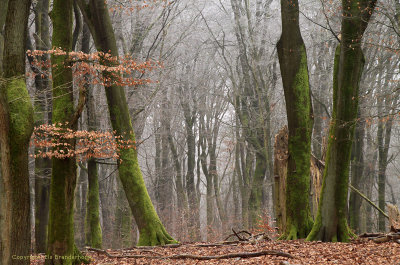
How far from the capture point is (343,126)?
751 centimetres

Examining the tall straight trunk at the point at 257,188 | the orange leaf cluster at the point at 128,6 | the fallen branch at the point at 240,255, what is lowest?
the fallen branch at the point at 240,255

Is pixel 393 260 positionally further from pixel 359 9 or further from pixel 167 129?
pixel 167 129

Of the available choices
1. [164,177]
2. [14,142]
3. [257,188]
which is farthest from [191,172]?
[14,142]

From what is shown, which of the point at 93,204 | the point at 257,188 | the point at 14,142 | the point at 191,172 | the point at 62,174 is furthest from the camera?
the point at 191,172

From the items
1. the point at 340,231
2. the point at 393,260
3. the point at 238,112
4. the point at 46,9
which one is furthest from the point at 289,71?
the point at 238,112

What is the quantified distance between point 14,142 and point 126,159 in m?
4.34

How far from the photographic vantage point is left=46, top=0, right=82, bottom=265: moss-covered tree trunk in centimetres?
692

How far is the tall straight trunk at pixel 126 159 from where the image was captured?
386 inches

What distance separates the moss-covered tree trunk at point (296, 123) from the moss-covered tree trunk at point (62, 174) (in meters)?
4.64

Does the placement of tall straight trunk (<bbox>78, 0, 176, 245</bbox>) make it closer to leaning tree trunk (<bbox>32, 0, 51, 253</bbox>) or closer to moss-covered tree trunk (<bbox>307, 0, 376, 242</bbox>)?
leaning tree trunk (<bbox>32, 0, 51, 253</bbox>)

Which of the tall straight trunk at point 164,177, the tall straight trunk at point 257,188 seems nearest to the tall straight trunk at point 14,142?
the tall straight trunk at point 257,188

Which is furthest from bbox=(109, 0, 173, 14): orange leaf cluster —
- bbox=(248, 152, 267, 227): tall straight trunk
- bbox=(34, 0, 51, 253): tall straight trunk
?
bbox=(248, 152, 267, 227): tall straight trunk

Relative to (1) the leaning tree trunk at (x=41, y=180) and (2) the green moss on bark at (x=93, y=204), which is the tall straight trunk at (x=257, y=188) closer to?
(2) the green moss on bark at (x=93, y=204)

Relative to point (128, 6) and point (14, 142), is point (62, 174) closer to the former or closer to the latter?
point (14, 142)
